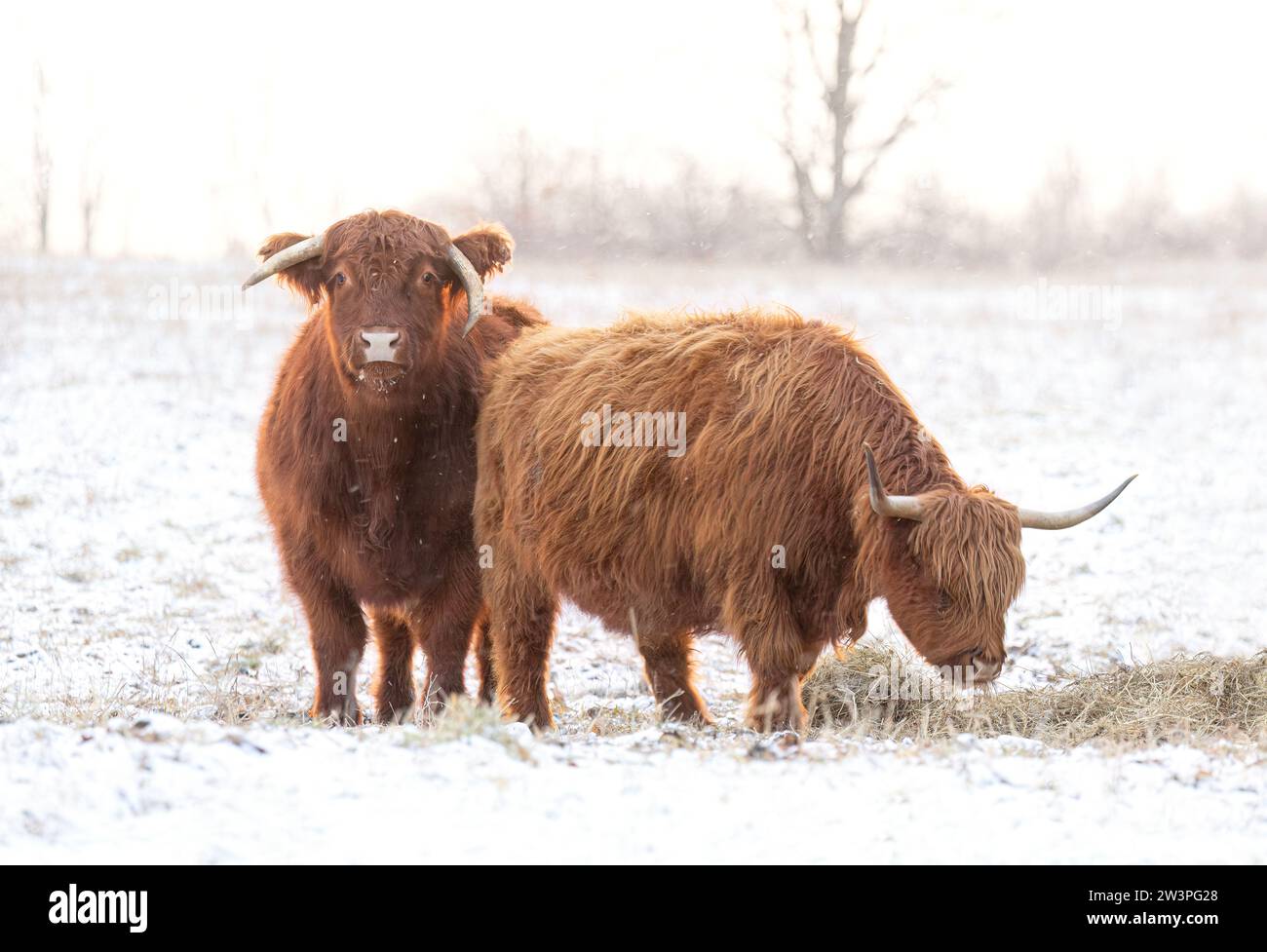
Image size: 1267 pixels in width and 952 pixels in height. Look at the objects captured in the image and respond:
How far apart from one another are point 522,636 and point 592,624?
2.69m

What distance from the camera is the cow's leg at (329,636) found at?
269 inches

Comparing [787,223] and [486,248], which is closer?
[486,248]

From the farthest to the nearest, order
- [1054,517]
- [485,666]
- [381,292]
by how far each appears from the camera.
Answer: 1. [485,666]
2. [381,292]
3. [1054,517]

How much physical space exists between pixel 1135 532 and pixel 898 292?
33.4ft

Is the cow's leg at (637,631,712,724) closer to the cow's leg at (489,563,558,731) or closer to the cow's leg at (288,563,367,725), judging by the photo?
the cow's leg at (489,563,558,731)

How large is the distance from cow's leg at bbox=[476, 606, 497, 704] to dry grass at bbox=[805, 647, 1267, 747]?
5.96 ft

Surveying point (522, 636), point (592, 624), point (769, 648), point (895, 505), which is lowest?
point (592, 624)

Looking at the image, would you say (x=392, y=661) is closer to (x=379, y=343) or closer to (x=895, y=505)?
(x=379, y=343)

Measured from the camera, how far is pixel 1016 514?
18.1ft

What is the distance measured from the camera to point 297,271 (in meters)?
6.78

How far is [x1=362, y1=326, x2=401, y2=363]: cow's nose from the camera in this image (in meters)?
6.26

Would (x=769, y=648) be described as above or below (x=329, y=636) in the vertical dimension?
above

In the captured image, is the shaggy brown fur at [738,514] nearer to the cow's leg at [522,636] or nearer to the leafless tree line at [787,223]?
the cow's leg at [522,636]

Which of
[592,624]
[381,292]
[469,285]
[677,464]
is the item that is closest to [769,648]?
[677,464]
